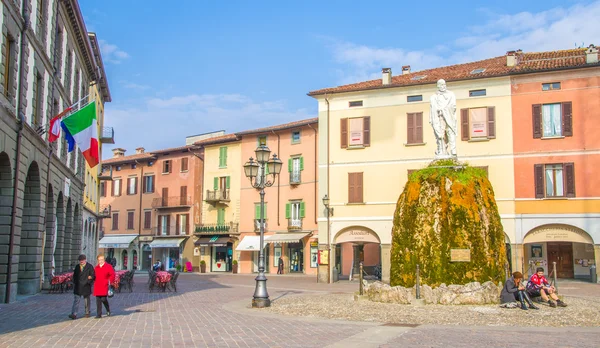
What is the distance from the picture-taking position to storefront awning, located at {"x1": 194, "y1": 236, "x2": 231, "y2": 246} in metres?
52.4

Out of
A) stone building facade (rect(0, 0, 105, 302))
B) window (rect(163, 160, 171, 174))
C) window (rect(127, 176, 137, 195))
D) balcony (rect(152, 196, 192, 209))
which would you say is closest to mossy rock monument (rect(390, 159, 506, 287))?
stone building facade (rect(0, 0, 105, 302))

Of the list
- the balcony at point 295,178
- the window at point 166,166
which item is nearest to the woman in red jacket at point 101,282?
the balcony at point 295,178

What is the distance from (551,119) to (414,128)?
6.99 metres

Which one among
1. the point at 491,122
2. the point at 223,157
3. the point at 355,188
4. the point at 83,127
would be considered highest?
the point at 223,157

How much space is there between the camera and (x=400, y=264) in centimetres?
1792

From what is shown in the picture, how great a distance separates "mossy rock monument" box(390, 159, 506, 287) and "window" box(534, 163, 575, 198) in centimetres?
1537

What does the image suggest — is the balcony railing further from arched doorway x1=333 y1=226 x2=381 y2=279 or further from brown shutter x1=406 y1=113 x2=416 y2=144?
brown shutter x1=406 y1=113 x2=416 y2=144

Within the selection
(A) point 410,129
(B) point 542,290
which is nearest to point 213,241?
(A) point 410,129

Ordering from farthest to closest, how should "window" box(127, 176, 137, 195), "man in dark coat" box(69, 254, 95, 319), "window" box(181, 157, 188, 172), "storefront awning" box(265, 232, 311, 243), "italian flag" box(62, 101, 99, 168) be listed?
"window" box(127, 176, 137, 195), "window" box(181, 157, 188, 172), "storefront awning" box(265, 232, 311, 243), "italian flag" box(62, 101, 99, 168), "man in dark coat" box(69, 254, 95, 319)

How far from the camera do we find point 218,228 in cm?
5331

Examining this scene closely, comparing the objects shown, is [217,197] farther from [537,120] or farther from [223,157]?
[537,120]

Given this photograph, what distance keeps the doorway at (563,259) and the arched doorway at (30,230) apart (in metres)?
27.1

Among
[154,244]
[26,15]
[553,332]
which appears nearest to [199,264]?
[154,244]

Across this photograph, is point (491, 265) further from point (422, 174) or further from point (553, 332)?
point (553, 332)
